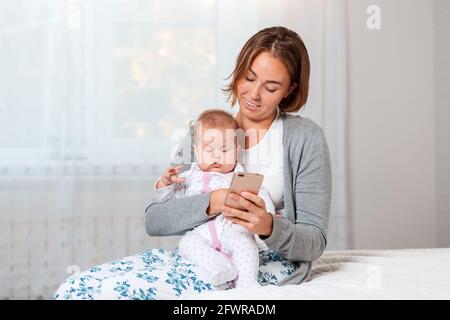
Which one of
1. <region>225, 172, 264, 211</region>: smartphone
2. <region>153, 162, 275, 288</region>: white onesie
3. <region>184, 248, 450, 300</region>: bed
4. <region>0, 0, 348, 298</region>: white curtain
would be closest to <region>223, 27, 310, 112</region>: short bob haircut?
<region>153, 162, 275, 288</region>: white onesie

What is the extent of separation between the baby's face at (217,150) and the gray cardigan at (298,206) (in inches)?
5.1

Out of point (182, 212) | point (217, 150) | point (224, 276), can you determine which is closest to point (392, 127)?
point (217, 150)

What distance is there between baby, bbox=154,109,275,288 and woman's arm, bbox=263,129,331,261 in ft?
0.29

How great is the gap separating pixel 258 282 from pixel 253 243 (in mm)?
96

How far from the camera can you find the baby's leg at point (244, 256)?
1510 mm

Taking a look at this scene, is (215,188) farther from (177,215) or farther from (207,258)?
(207,258)

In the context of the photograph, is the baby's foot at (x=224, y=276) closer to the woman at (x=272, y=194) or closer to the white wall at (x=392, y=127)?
the woman at (x=272, y=194)

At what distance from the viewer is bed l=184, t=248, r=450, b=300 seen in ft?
4.57

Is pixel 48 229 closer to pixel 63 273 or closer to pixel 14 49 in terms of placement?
pixel 63 273

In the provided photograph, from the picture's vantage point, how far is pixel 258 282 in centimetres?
157

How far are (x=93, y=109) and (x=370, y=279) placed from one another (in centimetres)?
210

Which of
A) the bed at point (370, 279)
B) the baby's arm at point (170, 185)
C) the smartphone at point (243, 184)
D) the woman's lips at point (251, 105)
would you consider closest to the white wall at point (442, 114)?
the bed at point (370, 279)

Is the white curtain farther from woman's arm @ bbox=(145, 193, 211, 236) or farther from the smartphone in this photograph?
the smartphone
